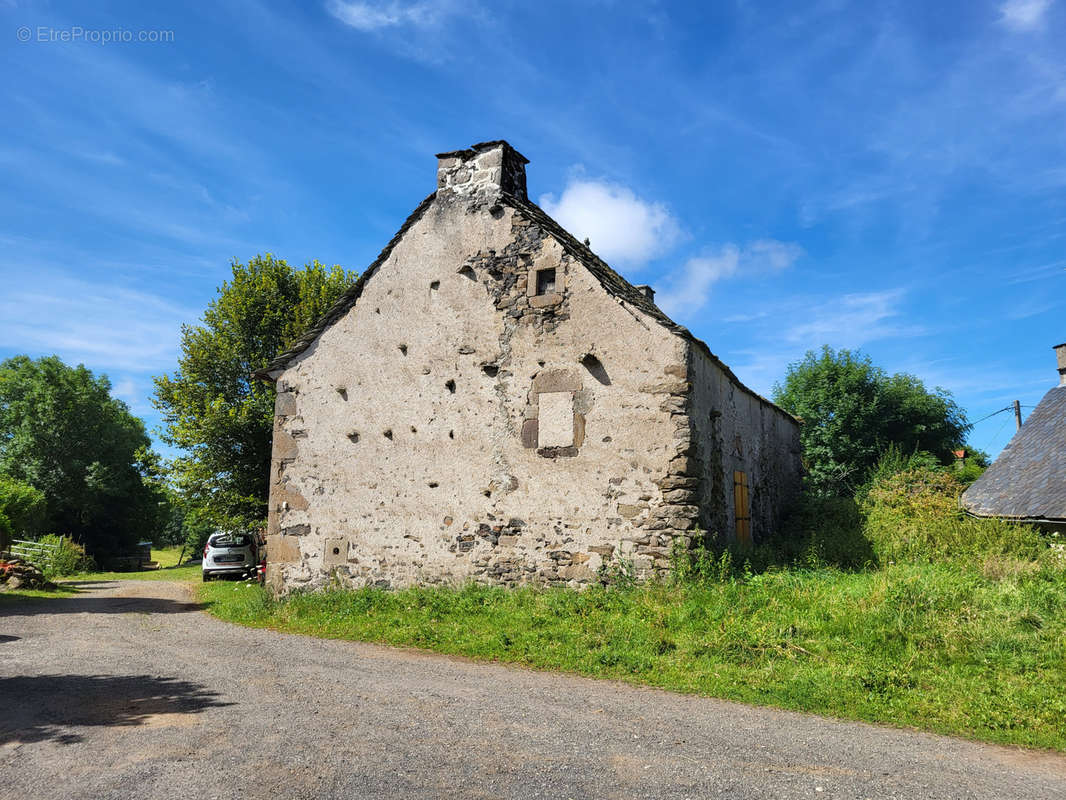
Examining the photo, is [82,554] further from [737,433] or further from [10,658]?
[737,433]

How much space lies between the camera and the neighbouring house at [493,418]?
998 centimetres

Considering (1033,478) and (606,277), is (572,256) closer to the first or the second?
(606,277)

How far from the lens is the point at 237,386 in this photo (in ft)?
64.6

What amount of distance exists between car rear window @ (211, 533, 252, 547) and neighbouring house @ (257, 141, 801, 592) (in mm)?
10668

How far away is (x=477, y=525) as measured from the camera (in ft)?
35.8

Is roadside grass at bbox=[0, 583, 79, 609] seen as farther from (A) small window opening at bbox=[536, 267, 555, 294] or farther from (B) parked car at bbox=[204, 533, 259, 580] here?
(A) small window opening at bbox=[536, 267, 555, 294]

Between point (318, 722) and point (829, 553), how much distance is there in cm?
917

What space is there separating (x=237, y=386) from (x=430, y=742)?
55.7 feet

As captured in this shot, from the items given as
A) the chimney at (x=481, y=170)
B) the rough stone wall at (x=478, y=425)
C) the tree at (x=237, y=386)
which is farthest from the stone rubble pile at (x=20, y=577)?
the chimney at (x=481, y=170)

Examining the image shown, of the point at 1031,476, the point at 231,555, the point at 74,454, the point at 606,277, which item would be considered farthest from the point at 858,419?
the point at 74,454

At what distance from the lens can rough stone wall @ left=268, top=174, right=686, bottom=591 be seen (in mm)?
9992

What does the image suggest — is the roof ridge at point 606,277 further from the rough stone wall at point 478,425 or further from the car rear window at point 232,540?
the car rear window at point 232,540

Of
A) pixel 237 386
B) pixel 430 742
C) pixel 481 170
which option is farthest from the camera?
pixel 237 386

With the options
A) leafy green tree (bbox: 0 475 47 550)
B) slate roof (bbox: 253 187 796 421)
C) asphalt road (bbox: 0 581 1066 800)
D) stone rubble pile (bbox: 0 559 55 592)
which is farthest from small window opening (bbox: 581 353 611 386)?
leafy green tree (bbox: 0 475 47 550)
